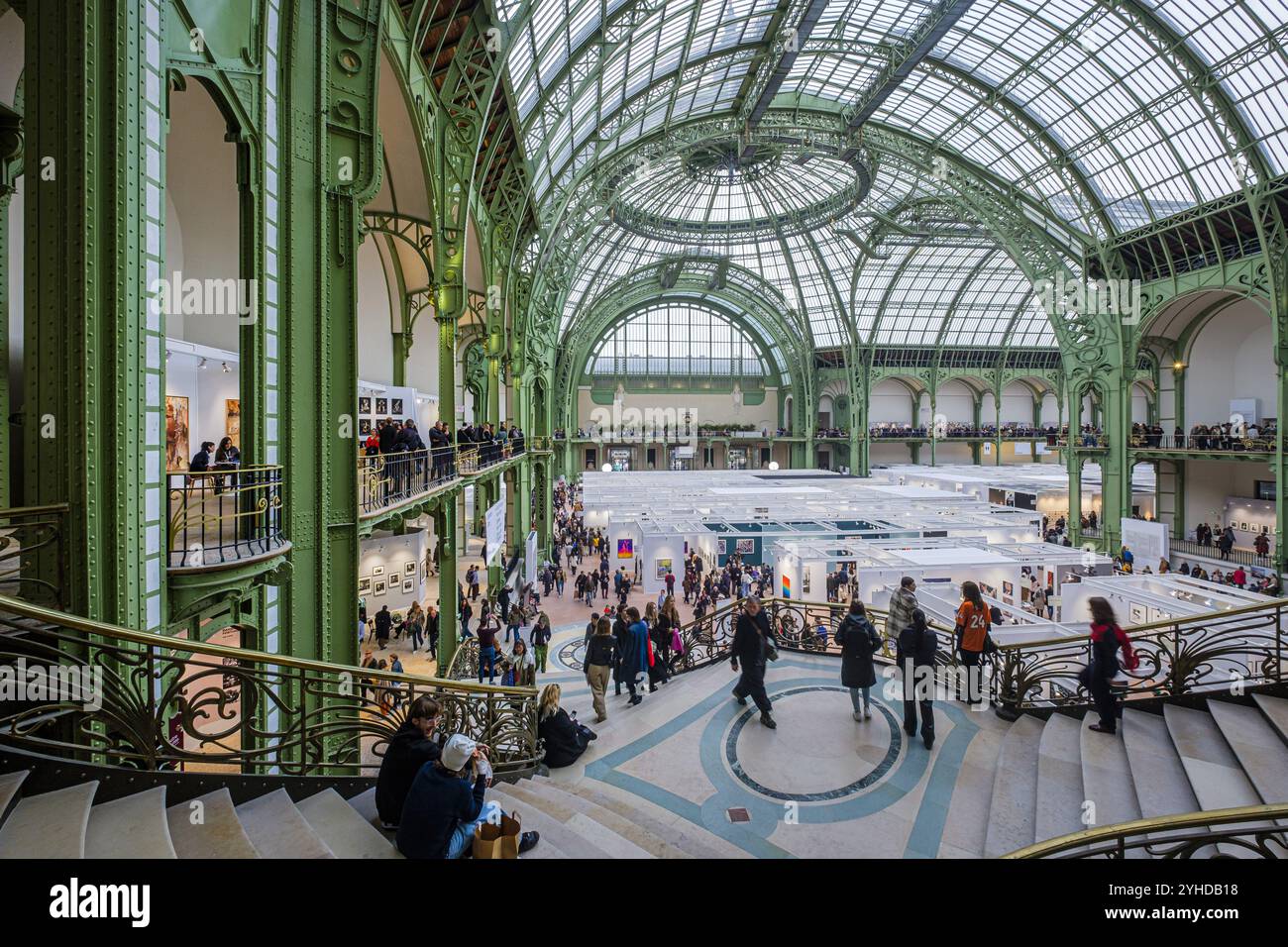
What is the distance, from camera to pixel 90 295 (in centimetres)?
441

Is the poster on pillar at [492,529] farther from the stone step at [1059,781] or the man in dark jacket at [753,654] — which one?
the stone step at [1059,781]

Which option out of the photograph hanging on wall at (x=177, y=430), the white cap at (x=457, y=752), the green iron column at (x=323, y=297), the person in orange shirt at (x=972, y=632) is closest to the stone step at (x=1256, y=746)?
the person in orange shirt at (x=972, y=632)

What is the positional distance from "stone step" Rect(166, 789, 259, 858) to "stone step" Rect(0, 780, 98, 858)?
18.3 inches

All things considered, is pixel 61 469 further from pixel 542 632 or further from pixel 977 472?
pixel 977 472

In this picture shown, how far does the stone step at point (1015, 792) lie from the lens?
4.80m

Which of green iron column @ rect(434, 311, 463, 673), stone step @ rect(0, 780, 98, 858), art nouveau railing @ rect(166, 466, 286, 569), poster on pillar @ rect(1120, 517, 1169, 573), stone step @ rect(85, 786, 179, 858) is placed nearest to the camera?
stone step @ rect(0, 780, 98, 858)

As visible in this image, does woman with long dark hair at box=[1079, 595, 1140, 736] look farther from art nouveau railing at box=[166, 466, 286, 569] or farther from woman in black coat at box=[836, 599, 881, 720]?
art nouveau railing at box=[166, 466, 286, 569]

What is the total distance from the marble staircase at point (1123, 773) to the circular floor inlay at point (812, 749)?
845 millimetres

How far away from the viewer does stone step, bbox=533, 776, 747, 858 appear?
470 centimetres

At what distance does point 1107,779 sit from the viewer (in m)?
5.27

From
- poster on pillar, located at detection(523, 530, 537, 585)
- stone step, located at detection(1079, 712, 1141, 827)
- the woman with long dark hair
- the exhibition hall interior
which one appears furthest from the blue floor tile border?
poster on pillar, located at detection(523, 530, 537, 585)

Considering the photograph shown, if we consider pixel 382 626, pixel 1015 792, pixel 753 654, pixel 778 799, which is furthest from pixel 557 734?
pixel 382 626

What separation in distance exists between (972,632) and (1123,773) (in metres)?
1.91

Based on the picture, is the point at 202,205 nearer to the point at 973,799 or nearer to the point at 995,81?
the point at 973,799
